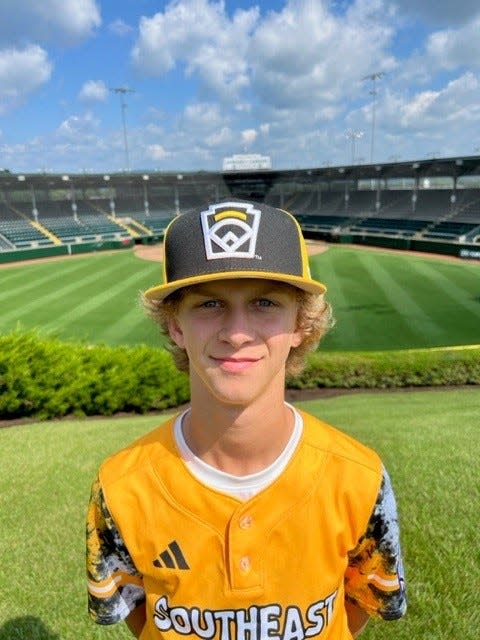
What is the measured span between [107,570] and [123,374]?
8599 millimetres

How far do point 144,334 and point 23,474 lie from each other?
460 inches

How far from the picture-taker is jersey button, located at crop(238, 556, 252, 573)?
1.67 metres

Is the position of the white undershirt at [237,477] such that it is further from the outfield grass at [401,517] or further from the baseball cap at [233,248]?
the outfield grass at [401,517]

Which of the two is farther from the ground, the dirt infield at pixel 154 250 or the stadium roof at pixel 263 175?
the stadium roof at pixel 263 175

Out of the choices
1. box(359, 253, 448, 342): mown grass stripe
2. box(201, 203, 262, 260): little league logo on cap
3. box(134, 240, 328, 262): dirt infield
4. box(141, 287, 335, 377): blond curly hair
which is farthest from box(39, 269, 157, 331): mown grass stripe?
box(201, 203, 262, 260): little league logo on cap

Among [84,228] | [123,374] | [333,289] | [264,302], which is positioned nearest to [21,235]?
[84,228]

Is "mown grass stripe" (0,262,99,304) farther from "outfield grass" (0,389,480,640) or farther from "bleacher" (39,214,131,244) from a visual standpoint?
"outfield grass" (0,389,480,640)

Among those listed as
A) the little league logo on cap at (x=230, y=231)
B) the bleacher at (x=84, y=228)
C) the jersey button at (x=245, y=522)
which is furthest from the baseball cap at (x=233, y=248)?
the bleacher at (x=84, y=228)

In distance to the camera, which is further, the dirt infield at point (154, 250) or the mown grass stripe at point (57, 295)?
the dirt infield at point (154, 250)

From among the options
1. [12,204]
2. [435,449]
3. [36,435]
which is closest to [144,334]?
[36,435]

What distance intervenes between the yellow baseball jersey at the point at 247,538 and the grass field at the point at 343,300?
9375mm

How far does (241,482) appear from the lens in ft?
5.66

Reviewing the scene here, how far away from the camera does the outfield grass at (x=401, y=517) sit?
3.17 metres

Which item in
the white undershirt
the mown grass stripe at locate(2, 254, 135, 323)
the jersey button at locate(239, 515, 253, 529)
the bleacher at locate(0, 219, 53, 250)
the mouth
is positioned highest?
the mouth
